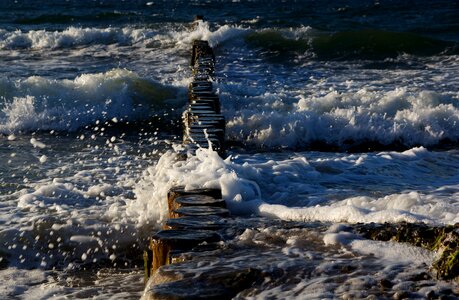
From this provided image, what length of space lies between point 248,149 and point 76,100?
307cm

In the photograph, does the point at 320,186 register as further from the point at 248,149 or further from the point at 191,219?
the point at 248,149

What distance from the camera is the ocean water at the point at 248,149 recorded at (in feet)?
12.8

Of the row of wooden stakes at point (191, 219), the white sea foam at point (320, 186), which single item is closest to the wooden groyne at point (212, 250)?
the row of wooden stakes at point (191, 219)

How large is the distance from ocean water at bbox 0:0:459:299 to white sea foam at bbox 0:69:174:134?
3 cm

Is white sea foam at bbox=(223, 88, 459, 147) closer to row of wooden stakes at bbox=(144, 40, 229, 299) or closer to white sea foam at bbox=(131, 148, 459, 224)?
white sea foam at bbox=(131, 148, 459, 224)

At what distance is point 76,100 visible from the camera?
1112cm

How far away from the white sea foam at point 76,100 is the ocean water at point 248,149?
0.03 meters

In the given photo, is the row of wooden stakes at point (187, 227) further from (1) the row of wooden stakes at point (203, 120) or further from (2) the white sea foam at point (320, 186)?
(1) the row of wooden stakes at point (203, 120)

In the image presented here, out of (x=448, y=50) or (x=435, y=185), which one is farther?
(x=448, y=50)

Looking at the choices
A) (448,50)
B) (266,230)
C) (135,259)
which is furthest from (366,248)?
(448,50)

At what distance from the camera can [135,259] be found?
5.34m

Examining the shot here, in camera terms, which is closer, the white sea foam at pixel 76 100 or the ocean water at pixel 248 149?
the ocean water at pixel 248 149

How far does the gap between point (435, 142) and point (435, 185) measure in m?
3.08

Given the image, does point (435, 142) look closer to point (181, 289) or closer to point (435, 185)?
point (435, 185)
